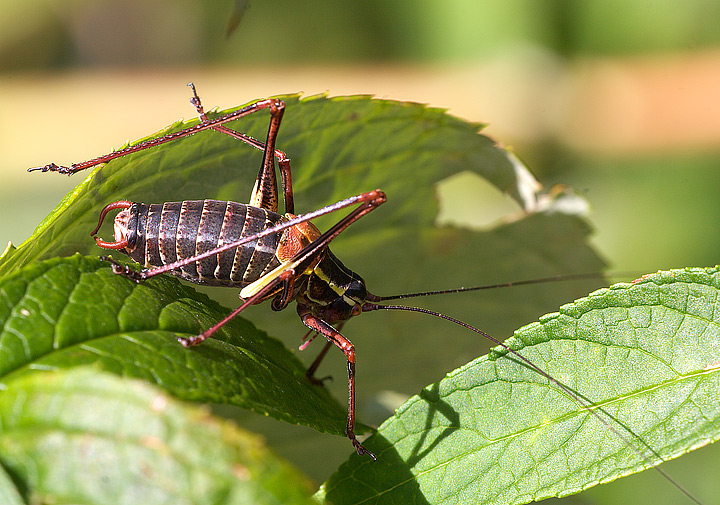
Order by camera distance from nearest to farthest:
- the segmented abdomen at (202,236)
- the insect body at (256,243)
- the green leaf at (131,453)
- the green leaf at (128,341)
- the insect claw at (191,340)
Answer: the green leaf at (131,453) < the green leaf at (128,341) < the insect claw at (191,340) < the insect body at (256,243) < the segmented abdomen at (202,236)

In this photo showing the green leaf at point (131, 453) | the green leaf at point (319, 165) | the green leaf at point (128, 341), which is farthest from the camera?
the green leaf at point (319, 165)

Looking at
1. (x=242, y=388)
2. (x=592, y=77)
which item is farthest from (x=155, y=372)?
(x=592, y=77)

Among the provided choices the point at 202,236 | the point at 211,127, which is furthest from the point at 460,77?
the point at 211,127

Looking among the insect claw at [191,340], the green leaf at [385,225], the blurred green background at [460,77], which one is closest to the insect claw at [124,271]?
the green leaf at [385,225]

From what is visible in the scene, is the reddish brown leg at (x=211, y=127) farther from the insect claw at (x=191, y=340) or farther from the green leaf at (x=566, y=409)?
the green leaf at (x=566, y=409)

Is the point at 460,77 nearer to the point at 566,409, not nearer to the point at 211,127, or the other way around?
the point at 211,127

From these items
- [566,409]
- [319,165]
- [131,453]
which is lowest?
[131,453]

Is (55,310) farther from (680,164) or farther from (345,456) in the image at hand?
(680,164)
